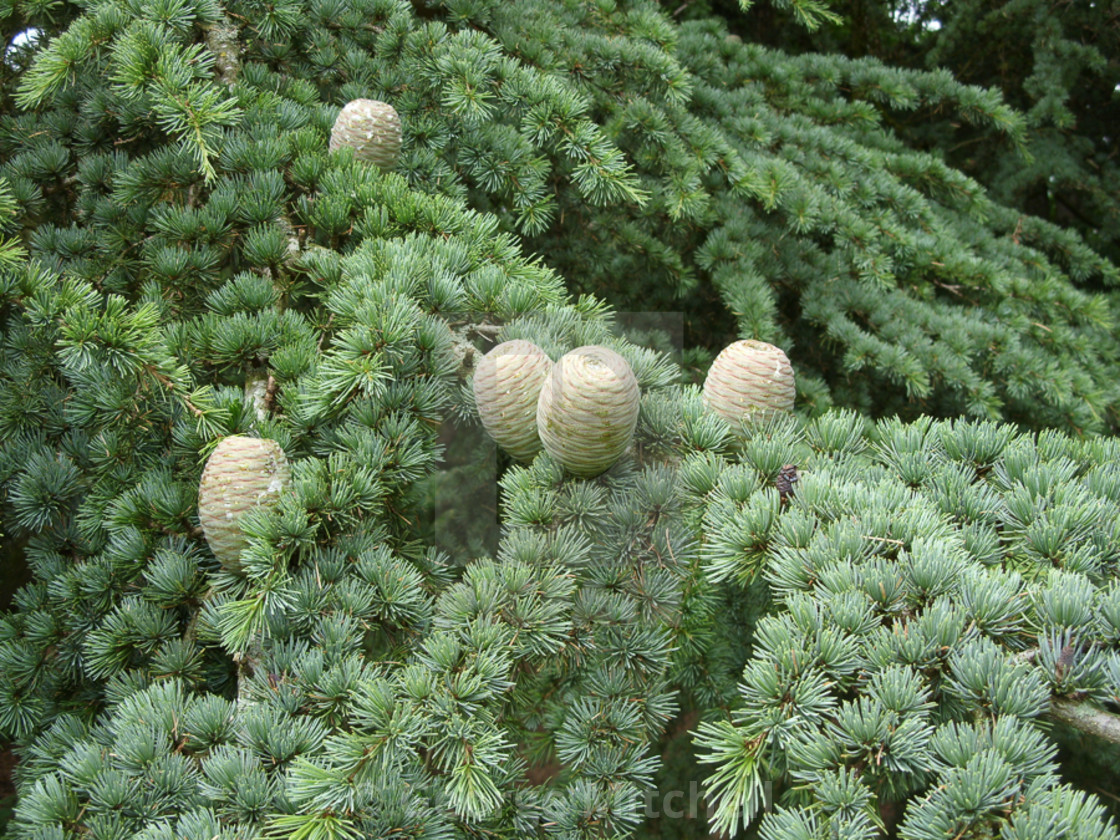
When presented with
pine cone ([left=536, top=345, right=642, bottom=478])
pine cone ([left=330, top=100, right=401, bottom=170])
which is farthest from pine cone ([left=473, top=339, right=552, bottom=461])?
pine cone ([left=330, top=100, right=401, bottom=170])

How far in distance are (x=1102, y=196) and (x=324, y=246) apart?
4313 millimetres

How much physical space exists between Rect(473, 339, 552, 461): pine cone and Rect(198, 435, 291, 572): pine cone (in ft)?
1.14

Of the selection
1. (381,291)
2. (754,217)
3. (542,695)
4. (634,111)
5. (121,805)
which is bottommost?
(542,695)

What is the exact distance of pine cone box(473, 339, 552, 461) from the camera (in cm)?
122

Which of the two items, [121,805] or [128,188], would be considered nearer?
[121,805]

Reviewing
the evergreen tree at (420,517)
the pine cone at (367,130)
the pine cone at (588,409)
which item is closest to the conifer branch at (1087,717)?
the evergreen tree at (420,517)

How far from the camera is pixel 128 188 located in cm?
162

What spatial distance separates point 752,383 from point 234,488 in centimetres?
86

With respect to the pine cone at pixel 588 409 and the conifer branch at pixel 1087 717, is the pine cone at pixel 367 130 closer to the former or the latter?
the pine cone at pixel 588 409

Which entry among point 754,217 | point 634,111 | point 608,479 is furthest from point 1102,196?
point 608,479

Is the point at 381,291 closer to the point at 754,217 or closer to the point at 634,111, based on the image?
the point at 634,111

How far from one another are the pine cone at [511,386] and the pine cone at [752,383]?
0.32 meters

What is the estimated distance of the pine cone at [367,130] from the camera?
1.69 m

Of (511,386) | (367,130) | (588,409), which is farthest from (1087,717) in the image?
(367,130)
